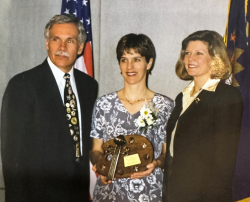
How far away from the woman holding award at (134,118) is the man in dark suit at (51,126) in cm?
15

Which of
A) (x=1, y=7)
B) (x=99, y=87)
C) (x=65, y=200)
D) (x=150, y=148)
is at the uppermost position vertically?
(x=1, y=7)

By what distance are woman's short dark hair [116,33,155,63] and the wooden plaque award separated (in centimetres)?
64

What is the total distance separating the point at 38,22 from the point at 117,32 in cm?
67

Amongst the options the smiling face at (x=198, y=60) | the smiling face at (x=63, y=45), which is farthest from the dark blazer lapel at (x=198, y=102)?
the smiling face at (x=63, y=45)

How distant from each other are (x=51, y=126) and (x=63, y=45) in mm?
641

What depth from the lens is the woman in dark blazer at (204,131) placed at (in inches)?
82.4

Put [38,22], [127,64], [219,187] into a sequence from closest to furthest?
1. [219,187]
2. [127,64]
3. [38,22]

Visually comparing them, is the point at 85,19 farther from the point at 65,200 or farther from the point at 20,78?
the point at 65,200

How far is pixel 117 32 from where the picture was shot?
2369mm

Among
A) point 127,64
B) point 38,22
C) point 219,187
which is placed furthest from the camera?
point 38,22

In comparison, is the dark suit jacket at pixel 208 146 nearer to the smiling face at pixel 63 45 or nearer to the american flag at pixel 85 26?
the american flag at pixel 85 26

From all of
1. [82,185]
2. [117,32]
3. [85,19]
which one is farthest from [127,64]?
[82,185]

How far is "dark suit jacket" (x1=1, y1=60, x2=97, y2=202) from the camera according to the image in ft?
7.25

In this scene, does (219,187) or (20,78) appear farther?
(20,78)
